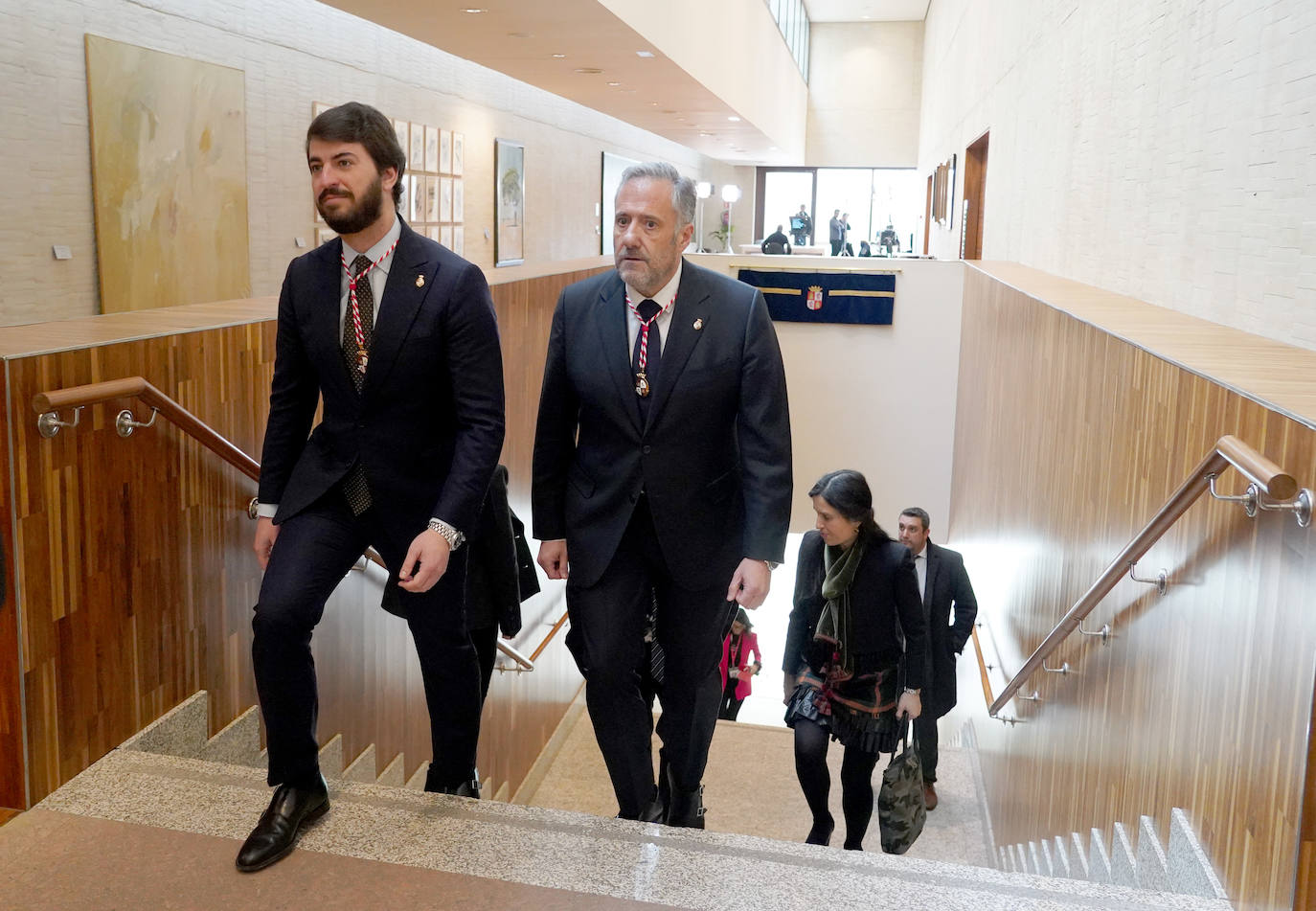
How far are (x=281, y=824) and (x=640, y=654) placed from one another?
1.01 metres

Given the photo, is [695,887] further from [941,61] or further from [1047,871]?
[941,61]

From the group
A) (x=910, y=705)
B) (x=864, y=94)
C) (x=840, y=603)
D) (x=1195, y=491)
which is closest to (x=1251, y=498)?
(x=1195, y=491)

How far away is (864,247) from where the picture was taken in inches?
954

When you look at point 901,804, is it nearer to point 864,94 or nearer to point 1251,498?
point 1251,498

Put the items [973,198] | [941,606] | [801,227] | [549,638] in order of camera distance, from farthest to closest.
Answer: [801,227] → [973,198] → [549,638] → [941,606]

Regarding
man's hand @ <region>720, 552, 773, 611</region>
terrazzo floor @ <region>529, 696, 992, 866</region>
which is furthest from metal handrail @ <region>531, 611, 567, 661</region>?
man's hand @ <region>720, 552, 773, 611</region>

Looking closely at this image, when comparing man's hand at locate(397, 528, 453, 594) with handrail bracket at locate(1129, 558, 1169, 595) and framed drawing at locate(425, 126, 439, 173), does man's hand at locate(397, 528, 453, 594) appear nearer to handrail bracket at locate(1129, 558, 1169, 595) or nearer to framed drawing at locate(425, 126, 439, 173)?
handrail bracket at locate(1129, 558, 1169, 595)

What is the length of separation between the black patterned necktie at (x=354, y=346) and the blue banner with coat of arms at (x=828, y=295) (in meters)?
10.6

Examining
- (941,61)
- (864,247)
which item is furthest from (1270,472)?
(864,247)

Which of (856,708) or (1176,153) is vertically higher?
(1176,153)

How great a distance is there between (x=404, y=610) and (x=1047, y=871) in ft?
8.98

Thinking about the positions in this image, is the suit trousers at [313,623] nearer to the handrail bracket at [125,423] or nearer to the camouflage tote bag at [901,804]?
the handrail bracket at [125,423]

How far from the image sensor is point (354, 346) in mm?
2920

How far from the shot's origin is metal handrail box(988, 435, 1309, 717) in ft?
7.11
